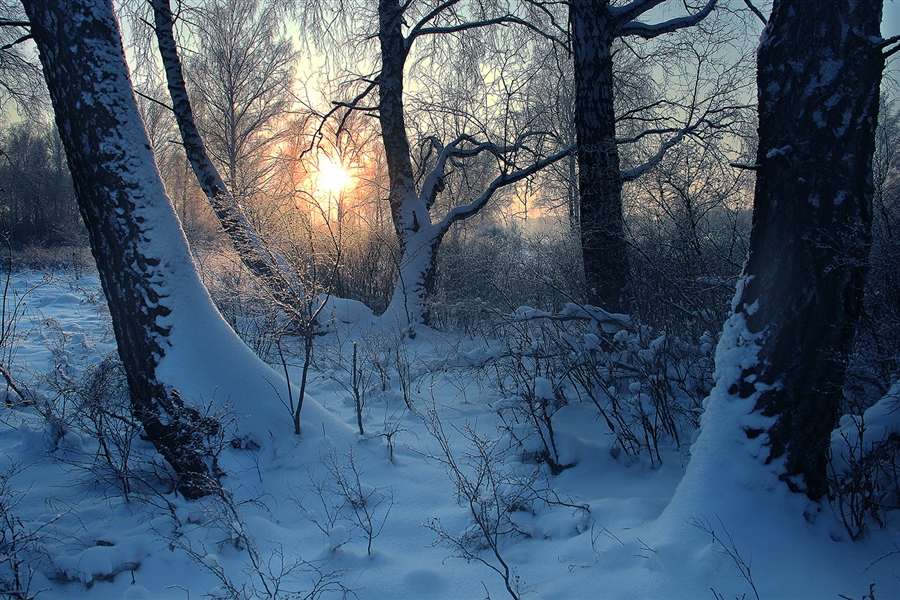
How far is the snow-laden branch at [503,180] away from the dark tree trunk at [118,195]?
13.2 ft

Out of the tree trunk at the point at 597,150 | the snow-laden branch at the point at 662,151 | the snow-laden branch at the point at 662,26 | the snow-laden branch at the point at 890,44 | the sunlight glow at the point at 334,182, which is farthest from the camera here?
the sunlight glow at the point at 334,182

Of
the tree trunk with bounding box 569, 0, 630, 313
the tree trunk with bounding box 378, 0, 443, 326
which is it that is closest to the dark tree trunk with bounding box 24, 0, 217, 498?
the tree trunk with bounding box 569, 0, 630, 313

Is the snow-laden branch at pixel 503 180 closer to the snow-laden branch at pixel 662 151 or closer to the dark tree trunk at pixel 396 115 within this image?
the dark tree trunk at pixel 396 115

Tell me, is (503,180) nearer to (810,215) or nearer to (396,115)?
(396,115)

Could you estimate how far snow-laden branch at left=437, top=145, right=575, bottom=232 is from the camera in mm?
5727

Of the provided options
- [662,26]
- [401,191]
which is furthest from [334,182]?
[662,26]

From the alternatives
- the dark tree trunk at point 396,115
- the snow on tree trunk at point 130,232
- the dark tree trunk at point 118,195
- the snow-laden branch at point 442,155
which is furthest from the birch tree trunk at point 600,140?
the dark tree trunk at point 118,195

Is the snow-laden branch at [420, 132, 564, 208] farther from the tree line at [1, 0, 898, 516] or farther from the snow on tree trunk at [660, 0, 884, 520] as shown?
the snow on tree trunk at [660, 0, 884, 520]

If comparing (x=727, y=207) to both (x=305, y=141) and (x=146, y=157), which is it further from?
(x=305, y=141)

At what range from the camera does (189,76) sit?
16.9m

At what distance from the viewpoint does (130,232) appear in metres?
2.62

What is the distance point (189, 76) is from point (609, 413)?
19461mm

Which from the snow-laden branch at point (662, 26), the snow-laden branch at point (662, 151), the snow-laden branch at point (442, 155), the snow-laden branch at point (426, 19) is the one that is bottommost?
the snow-laden branch at point (662, 151)

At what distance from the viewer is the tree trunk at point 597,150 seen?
13.9ft
